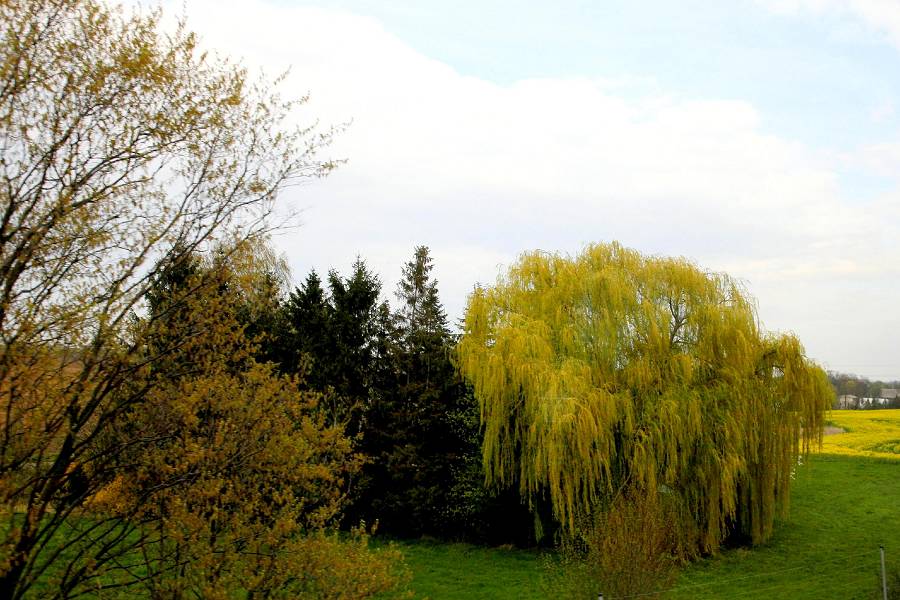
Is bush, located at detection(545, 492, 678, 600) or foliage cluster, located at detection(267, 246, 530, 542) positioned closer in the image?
bush, located at detection(545, 492, 678, 600)

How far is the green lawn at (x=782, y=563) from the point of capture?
1645 cm

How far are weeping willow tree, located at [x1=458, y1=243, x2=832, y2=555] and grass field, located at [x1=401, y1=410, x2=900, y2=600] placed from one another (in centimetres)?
115

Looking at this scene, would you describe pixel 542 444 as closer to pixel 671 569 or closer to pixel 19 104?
pixel 671 569

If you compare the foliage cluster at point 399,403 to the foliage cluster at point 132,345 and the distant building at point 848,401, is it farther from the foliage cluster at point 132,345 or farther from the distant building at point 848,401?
the distant building at point 848,401

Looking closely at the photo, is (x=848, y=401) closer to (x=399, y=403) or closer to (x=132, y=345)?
(x=399, y=403)

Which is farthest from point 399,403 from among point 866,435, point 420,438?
point 866,435

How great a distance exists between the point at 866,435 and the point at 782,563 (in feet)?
74.8

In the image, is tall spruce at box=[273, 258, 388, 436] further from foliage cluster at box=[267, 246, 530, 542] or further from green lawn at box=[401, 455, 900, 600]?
green lawn at box=[401, 455, 900, 600]

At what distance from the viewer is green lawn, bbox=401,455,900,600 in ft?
54.0

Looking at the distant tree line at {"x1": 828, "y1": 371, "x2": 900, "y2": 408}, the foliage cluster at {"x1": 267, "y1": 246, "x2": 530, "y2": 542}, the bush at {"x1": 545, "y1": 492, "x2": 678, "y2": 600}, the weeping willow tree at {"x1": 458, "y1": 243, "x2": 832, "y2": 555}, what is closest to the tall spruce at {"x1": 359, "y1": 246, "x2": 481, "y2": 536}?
the foliage cluster at {"x1": 267, "y1": 246, "x2": 530, "y2": 542}

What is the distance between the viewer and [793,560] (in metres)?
19.4

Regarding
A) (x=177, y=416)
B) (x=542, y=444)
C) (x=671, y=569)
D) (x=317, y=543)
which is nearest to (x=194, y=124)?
(x=177, y=416)

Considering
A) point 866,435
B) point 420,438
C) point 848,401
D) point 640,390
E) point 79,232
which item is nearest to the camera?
point 79,232

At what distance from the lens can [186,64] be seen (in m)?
7.92
